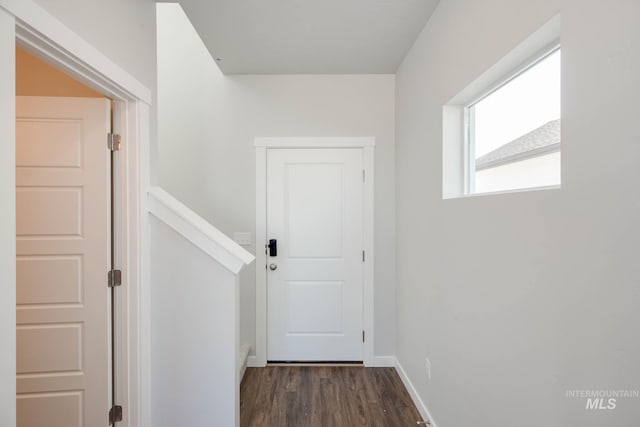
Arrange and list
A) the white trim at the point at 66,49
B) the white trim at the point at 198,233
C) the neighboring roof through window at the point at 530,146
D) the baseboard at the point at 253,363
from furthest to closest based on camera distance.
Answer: the baseboard at the point at 253,363, the white trim at the point at 198,233, the neighboring roof through window at the point at 530,146, the white trim at the point at 66,49

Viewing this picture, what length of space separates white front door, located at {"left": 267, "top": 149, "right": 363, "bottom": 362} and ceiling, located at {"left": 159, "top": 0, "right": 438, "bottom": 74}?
736 mm

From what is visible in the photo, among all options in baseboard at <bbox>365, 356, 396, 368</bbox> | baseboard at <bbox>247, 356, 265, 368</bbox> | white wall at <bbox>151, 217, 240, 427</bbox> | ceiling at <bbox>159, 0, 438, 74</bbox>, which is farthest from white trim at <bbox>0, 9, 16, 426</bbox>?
baseboard at <bbox>365, 356, 396, 368</bbox>

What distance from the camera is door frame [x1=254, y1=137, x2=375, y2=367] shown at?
2650 millimetres

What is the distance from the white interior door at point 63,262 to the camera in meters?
1.42

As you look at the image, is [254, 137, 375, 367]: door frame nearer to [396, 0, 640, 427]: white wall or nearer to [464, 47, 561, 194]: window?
[396, 0, 640, 427]: white wall

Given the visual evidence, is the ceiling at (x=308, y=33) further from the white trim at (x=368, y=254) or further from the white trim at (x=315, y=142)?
the white trim at (x=368, y=254)

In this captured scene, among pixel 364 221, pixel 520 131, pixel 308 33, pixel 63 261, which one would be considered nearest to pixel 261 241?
pixel 364 221

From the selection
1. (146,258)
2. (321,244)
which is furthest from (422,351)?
(146,258)

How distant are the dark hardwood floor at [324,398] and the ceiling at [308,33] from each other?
2630 mm

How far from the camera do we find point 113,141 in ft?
4.87

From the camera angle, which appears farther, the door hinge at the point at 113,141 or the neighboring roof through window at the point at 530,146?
the door hinge at the point at 113,141

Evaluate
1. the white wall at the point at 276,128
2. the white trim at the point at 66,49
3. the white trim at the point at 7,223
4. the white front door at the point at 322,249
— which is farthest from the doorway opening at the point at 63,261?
the white front door at the point at 322,249

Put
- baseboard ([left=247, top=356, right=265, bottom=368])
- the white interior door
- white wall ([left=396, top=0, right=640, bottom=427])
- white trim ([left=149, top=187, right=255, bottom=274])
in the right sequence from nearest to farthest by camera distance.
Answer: white wall ([left=396, top=0, right=640, bottom=427]) < the white interior door < white trim ([left=149, top=187, right=255, bottom=274]) < baseboard ([left=247, top=356, right=265, bottom=368])

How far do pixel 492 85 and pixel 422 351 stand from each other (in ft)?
5.51
